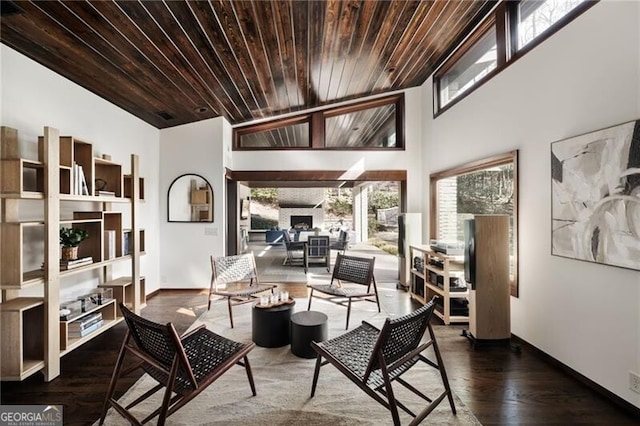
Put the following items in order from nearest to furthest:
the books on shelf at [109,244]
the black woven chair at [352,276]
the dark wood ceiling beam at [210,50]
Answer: the dark wood ceiling beam at [210,50], the books on shelf at [109,244], the black woven chair at [352,276]

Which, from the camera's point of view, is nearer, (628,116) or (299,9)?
(628,116)

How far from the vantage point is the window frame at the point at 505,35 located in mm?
2434

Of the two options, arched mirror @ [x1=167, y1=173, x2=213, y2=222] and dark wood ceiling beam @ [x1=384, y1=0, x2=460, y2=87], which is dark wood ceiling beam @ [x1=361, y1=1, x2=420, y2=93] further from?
arched mirror @ [x1=167, y1=173, x2=213, y2=222]

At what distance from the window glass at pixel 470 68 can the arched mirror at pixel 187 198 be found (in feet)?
13.0

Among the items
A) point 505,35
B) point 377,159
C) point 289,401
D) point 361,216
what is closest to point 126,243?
point 289,401

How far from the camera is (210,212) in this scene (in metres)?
4.89

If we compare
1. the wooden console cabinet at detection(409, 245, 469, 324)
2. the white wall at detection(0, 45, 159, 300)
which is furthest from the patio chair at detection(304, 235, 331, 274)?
the white wall at detection(0, 45, 159, 300)

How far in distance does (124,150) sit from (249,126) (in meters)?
2.12

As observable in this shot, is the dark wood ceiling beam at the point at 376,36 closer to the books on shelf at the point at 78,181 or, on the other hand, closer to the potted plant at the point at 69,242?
the books on shelf at the point at 78,181

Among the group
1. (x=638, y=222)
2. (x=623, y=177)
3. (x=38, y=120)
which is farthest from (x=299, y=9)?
(x=638, y=222)

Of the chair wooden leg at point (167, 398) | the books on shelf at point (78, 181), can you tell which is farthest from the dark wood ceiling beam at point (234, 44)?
the chair wooden leg at point (167, 398)

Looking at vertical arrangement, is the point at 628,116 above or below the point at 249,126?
below

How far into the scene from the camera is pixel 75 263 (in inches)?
107

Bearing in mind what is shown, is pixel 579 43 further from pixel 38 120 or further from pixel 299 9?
pixel 38 120
